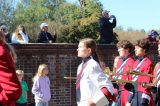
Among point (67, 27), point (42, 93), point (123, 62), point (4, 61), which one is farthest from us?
point (67, 27)

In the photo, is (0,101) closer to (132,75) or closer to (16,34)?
(132,75)

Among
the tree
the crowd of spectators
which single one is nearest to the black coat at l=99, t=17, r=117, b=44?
the crowd of spectators

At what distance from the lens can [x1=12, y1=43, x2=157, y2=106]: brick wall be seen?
1719 centimetres

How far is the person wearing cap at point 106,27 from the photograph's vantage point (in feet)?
63.1

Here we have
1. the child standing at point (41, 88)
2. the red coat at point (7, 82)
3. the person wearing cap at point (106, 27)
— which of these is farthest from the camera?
the person wearing cap at point (106, 27)

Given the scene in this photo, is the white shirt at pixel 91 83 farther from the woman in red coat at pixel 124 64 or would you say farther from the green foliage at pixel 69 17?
the green foliage at pixel 69 17

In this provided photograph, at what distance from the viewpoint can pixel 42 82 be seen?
1440cm

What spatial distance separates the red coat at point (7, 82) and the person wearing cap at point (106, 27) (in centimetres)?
1412

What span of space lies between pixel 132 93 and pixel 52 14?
204 feet

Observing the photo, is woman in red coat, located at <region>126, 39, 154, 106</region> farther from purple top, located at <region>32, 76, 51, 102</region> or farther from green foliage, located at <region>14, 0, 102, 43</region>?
green foliage, located at <region>14, 0, 102, 43</region>

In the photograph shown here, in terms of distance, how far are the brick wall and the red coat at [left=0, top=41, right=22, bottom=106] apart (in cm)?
1196

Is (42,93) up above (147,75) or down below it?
below

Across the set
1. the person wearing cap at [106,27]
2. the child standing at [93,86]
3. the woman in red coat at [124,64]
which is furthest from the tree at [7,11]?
the child standing at [93,86]

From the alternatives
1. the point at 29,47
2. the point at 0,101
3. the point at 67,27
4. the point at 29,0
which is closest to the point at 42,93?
the point at 29,47
